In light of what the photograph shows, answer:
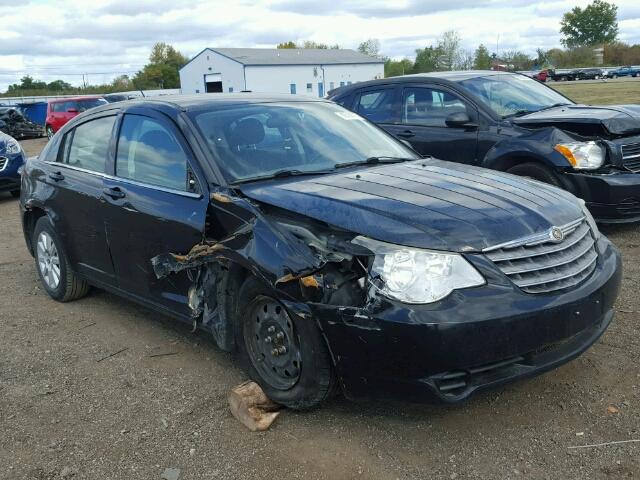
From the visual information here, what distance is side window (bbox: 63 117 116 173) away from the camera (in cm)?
485

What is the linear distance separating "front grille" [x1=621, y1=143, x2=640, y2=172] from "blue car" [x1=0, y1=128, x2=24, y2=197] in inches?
379

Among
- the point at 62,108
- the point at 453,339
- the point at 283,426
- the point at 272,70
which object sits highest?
the point at 272,70

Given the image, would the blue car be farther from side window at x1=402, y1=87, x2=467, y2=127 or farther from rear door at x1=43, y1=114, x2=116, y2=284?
side window at x1=402, y1=87, x2=467, y2=127

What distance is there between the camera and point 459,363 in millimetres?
2893

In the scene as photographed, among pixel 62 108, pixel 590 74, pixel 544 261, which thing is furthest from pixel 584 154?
pixel 590 74

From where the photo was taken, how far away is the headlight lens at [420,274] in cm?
293

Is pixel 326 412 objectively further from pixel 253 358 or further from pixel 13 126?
pixel 13 126

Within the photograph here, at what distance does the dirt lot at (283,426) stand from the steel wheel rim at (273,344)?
0.79 feet

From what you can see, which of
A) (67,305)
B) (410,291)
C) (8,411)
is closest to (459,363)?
(410,291)

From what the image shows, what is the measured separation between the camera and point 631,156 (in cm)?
636

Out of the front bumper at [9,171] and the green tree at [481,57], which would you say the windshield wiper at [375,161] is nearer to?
the front bumper at [9,171]

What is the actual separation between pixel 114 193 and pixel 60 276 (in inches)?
54.2

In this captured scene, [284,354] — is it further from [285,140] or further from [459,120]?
[459,120]

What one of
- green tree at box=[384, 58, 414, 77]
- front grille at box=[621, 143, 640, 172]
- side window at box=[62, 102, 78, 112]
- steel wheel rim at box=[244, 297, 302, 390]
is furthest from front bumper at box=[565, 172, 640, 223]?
green tree at box=[384, 58, 414, 77]
